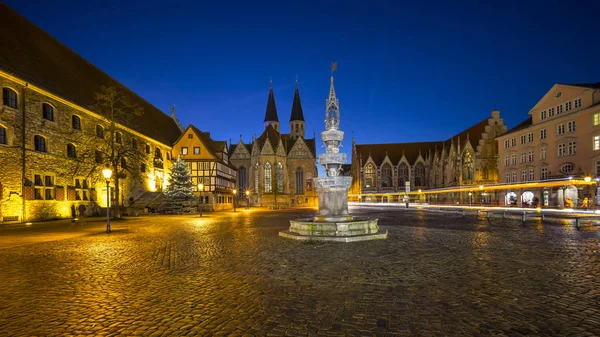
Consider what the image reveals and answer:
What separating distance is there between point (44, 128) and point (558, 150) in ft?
160

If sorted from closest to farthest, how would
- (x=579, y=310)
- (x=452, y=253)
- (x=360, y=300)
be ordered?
(x=579, y=310) → (x=360, y=300) → (x=452, y=253)

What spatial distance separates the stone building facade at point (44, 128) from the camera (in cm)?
2194

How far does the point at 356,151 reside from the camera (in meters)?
86.8

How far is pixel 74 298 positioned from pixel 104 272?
76.0 inches

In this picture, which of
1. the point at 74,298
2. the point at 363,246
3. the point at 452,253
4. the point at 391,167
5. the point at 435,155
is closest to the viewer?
the point at 74,298

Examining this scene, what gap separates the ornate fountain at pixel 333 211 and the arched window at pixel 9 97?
2146 cm

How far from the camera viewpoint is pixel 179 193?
3506 cm

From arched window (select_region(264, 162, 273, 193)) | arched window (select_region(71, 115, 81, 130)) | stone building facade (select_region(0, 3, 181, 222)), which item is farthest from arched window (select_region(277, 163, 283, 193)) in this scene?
arched window (select_region(71, 115, 81, 130))

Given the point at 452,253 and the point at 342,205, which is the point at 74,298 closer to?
the point at 452,253

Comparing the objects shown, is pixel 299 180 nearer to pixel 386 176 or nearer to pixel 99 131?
pixel 386 176

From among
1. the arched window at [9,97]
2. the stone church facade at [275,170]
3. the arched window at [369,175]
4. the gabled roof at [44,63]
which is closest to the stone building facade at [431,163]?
the arched window at [369,175]

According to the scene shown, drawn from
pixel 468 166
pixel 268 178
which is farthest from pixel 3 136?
pixel 468 166

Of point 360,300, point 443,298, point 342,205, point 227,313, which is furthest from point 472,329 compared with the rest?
point 342,205

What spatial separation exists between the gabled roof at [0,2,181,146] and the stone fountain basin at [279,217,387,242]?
2235 centimetres
